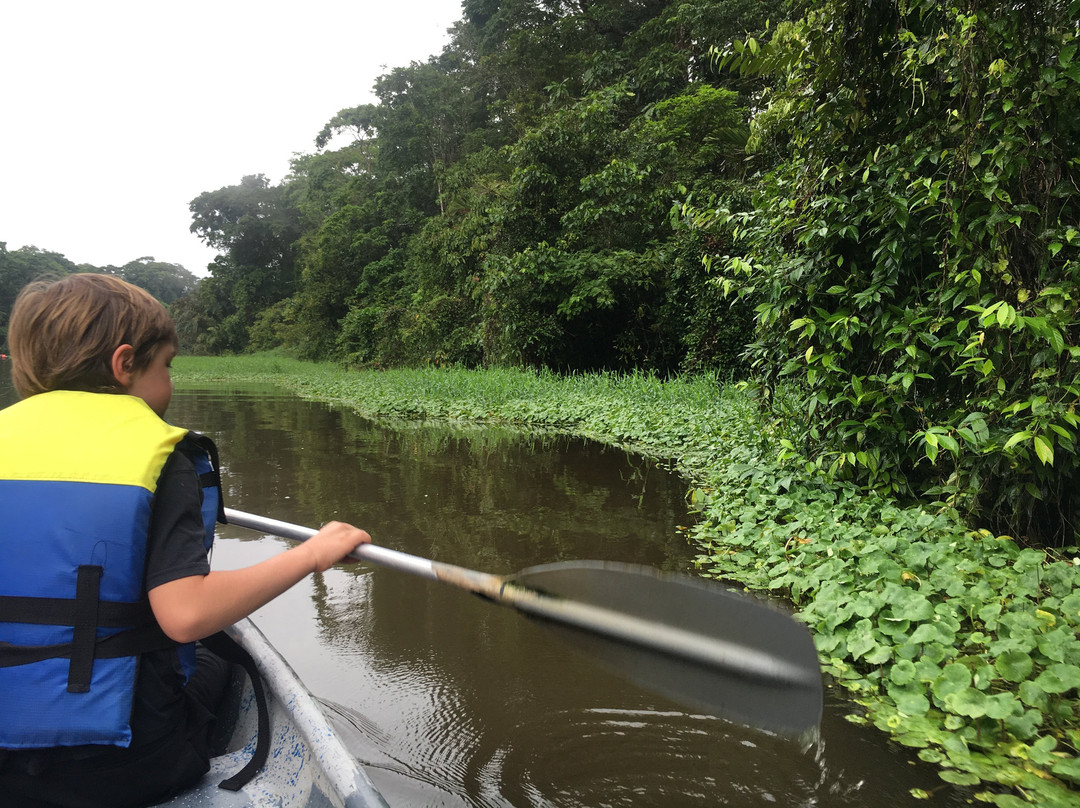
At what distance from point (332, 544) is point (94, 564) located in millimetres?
524

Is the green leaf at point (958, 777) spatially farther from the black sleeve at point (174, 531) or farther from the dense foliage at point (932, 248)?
the black sleeve at point (174, 531)

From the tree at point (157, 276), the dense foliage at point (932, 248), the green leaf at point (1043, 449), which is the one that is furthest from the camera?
the tree at point (157, 276)

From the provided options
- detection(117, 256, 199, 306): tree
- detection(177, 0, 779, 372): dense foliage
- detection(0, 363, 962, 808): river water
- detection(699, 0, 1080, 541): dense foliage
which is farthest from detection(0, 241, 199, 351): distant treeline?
detection(699, 0, 1080, 541): dense foliage

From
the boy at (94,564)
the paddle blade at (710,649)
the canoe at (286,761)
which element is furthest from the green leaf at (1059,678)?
the boy at (94,564)

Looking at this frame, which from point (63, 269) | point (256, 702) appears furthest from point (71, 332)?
point (63, 269)

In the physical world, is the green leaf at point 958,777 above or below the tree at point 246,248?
below

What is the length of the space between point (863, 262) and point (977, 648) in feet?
7.29

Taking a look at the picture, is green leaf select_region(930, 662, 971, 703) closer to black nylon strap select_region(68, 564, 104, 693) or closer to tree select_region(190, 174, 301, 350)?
black nylon strap select_region(68, 564, 104, 693)

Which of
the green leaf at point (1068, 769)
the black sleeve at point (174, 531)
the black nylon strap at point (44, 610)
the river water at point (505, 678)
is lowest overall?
the river water at point (505, 678)

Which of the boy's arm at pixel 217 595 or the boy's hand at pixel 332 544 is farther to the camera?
the boy's hand at pixel 332 544

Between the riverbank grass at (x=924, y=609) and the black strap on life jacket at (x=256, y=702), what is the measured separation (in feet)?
6.37

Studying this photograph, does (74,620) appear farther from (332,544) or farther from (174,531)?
(332,544)

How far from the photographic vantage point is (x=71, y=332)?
54.5 inches

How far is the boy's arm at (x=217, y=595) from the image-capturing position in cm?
130
